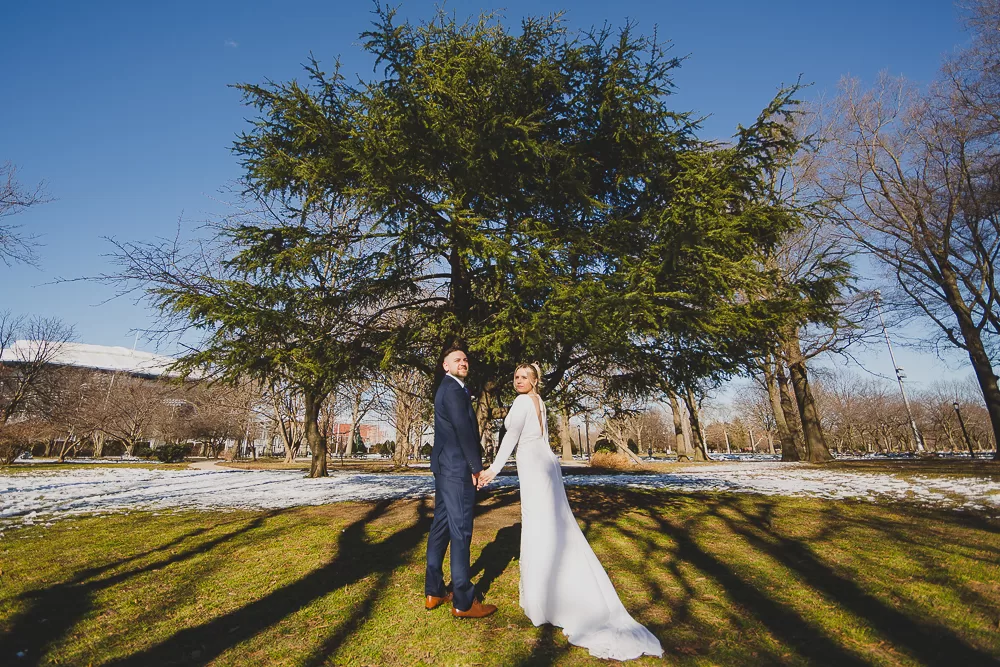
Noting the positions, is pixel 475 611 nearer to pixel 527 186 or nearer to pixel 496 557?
pixel 496 557

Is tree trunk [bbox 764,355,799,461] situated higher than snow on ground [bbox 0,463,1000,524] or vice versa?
tree trunk [bbox 764,355,799,461]

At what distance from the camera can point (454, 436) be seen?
3.75 metres

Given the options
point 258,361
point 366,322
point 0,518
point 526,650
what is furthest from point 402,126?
point 0,518

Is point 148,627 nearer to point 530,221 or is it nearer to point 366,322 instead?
point 366,322

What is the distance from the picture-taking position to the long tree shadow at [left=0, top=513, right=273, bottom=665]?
2908mm

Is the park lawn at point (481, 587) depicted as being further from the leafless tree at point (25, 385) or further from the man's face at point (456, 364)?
the leafless tree at point (25, 385)

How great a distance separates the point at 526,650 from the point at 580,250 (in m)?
5.47

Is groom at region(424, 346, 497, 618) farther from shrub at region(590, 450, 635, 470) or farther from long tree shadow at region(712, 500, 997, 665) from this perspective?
shrub at region(590, 450, 635, 470)

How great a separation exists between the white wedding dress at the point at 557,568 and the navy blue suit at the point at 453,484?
0.89ft

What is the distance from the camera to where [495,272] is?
22.6ft

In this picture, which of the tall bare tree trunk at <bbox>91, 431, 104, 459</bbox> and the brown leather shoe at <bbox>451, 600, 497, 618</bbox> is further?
the tall bare tree trunk at <bbox>91, 431, 104, 459</bbox>

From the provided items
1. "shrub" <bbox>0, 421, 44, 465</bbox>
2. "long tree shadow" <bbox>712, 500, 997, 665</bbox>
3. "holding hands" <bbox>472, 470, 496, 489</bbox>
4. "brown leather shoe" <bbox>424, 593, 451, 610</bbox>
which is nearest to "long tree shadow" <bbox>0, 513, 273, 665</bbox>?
"brown leather shoe" <bbox>424, 593, 451, 610</bbox>

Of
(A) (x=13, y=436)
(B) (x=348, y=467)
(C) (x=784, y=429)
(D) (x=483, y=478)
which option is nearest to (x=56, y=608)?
(D) (x=483, y=478)

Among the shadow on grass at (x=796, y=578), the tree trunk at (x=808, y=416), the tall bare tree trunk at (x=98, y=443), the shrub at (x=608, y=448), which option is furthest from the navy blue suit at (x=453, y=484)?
the tall bare tree trunk at (x=98, y=443)
